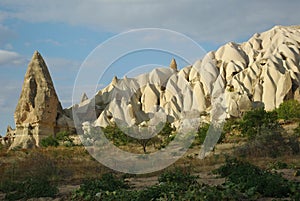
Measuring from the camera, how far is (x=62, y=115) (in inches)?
1358

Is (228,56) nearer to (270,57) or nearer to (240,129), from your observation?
(270,57)

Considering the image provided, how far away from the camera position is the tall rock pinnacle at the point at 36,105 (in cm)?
3184

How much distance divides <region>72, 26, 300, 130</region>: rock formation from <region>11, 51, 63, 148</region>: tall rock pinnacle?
7.23 meters

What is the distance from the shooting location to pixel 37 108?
3241 cm

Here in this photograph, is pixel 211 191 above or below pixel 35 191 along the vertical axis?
above

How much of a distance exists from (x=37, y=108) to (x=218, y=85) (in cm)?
2158

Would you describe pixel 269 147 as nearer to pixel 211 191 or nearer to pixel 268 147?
pixel 268 147

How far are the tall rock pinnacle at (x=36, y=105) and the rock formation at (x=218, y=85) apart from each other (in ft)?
23.7

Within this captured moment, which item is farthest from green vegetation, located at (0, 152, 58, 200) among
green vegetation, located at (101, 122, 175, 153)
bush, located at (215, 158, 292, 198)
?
green vegetation, located at (101, 122, 175, 153)

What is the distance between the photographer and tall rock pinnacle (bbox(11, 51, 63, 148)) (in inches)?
1254

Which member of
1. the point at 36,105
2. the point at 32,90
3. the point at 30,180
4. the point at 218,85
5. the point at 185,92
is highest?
the point at 218,85

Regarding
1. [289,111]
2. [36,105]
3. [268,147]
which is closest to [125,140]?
[268,147]

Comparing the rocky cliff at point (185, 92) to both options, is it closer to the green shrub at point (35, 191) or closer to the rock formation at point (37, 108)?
the rock formation at point (37, 108)

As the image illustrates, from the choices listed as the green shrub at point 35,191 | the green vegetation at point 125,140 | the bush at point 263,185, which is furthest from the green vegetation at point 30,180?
the green vegetation at point 125,140
